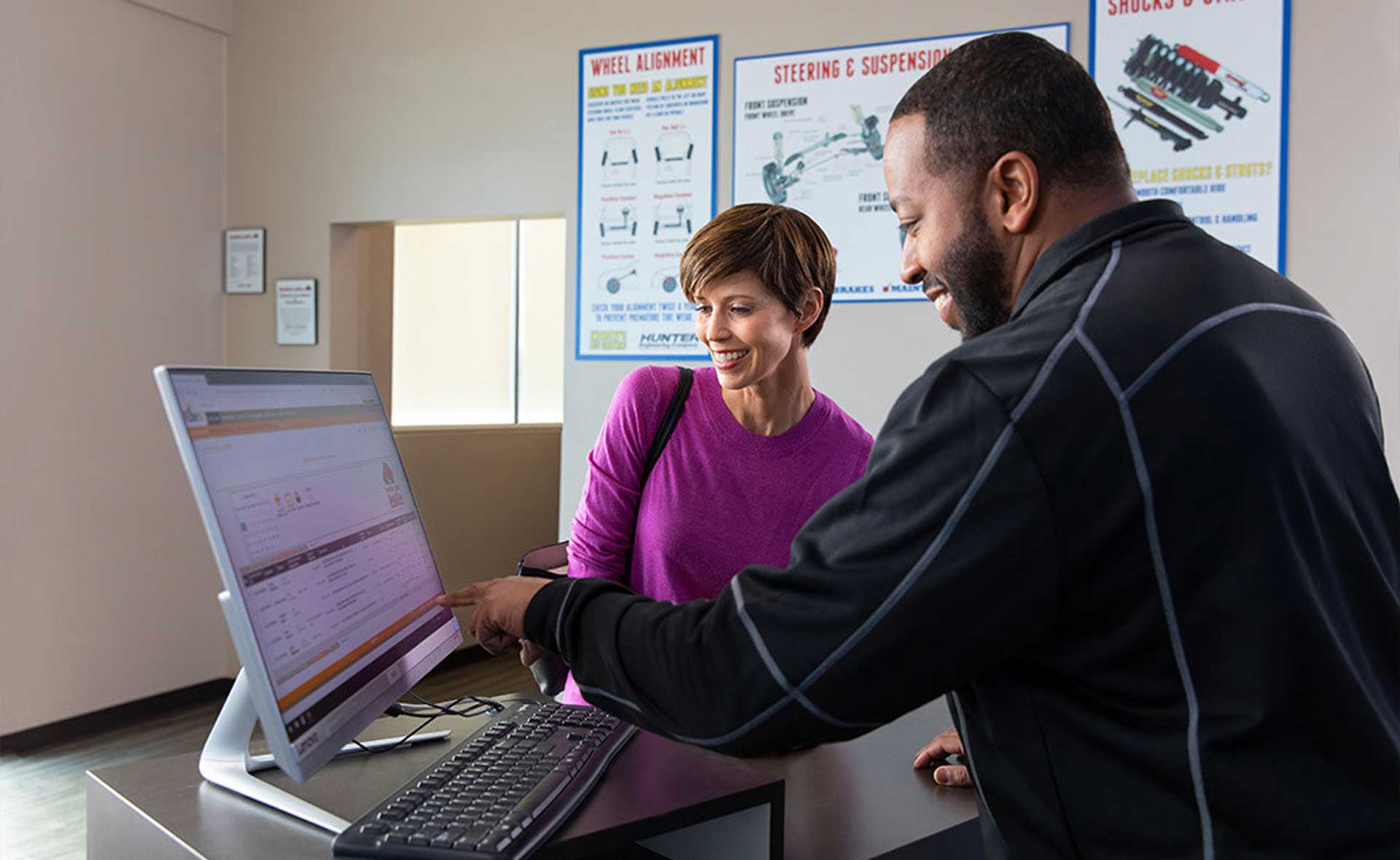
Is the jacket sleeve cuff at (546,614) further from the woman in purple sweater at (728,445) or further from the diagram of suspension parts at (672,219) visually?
the diagram of suspension parts at (672,219)

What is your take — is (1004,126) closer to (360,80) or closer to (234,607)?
(234,607)

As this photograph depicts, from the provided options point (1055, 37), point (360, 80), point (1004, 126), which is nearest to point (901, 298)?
point (1055, 37)

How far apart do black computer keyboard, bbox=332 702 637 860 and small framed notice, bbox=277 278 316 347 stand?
3.66m

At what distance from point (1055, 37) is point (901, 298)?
852mm

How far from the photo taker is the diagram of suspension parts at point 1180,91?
326cm

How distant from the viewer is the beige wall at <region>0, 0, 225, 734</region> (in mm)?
4266

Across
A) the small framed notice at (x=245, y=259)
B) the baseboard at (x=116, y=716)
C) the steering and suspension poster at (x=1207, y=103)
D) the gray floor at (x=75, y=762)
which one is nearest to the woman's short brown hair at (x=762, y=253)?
the steering and suspension poster at (x=1207, y=103)

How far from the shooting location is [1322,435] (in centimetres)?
93

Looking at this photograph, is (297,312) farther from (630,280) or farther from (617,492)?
(617,492)

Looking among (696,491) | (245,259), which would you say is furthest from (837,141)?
(245,259)

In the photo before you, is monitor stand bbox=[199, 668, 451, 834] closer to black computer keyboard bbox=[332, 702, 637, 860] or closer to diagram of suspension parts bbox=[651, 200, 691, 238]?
black computer keyboard bbox=[332, 702, 637, 860]

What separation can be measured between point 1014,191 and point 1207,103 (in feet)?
8.40

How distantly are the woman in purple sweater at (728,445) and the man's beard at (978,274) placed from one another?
921 mm

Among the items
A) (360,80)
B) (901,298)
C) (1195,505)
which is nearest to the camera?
(1195,505)
